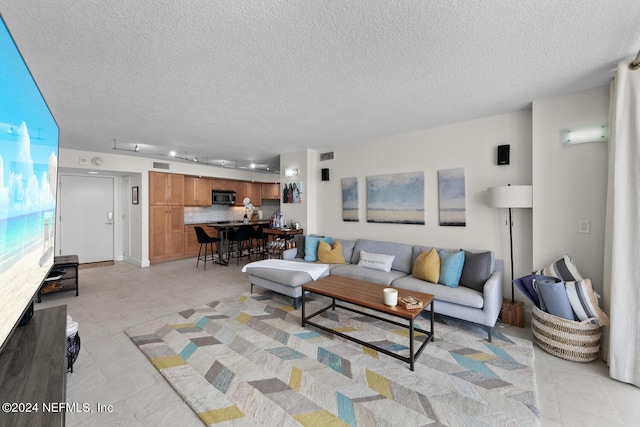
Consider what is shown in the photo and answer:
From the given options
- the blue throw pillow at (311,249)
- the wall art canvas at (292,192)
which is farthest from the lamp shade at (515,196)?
the wall art canvas at (292,192)

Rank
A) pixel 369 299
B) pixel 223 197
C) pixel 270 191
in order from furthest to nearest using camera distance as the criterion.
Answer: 1. pixel 270 191
2. pixel 223 197
3. pixel 369 299

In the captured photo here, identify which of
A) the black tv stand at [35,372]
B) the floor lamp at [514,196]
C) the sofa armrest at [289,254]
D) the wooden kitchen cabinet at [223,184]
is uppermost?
the wooden kitchen cabinet at [223,184]

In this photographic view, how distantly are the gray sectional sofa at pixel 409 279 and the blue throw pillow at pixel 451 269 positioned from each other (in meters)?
0.07

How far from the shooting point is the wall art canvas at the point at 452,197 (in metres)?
3.60

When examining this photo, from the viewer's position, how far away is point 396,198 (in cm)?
421

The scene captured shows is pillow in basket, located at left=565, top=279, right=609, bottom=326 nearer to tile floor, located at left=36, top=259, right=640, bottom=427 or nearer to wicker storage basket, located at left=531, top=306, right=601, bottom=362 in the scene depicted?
wicker storage basket, located at left=531, top=306, right=601, bottom=362

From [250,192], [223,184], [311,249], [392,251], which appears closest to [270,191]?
[250,192]

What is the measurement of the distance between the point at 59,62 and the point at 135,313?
2712 millimetres

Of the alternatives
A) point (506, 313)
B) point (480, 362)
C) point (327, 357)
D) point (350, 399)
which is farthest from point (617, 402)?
point (327, 357)

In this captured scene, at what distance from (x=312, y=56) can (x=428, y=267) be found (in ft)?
8.30

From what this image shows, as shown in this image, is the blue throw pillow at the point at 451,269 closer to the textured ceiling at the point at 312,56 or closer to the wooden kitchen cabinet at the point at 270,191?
the textured ceiling at the point at 312,56

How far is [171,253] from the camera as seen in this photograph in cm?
656

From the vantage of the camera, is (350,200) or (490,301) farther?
(350,200)

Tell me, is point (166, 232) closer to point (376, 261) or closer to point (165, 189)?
point (165, 189)
